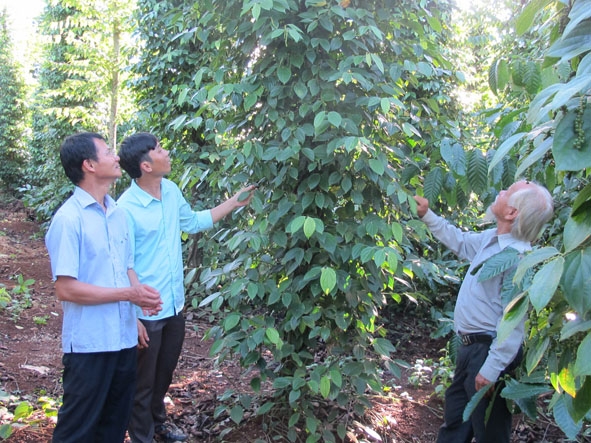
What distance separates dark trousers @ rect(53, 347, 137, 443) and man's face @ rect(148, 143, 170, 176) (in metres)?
0.95

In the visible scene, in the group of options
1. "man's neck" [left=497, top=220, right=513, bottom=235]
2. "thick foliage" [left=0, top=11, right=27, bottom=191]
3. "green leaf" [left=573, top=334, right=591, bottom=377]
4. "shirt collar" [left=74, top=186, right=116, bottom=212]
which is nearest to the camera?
"green leaf" [left=573, top=334, right=591, bottom=377]

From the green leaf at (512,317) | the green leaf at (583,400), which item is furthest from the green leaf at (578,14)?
the green leaf at (583,400)

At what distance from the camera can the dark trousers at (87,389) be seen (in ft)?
7.04

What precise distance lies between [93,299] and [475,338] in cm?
164

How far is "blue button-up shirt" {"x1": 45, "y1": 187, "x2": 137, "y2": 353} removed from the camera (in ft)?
6.87

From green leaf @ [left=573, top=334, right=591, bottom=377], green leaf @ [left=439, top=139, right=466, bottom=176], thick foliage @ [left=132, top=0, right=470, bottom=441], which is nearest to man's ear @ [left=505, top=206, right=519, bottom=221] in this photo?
thick foliage @ [left=132, top=0, right=470, bottom=441]

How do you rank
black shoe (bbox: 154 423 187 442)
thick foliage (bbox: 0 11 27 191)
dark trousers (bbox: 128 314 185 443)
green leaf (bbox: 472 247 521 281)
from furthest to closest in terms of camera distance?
1. thick foliage (bbox: 0 11 27 191)
2. black shoe (bbox: 154 423 187 442)
3. dark trousers (bbox: 128 314 185 443)
4. green leaf (bbox: 472 247 521 281)

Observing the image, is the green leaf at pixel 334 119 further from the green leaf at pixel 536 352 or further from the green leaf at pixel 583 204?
the green leaf at pixel 583 204

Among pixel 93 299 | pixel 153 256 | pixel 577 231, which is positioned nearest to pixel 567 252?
pixel 577 231

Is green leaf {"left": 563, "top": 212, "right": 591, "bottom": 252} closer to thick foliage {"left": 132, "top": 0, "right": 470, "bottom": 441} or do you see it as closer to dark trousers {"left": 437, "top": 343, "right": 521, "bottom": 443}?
thick foliage {"left": 132, "top": 0, "right": 470, "bottom": 441}

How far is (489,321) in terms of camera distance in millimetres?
2316

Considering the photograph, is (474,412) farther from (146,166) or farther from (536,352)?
(146,166)

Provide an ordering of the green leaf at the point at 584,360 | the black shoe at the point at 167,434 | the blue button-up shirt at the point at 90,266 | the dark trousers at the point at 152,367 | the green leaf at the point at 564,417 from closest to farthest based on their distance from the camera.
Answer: the green leaf at the point at 584,360, the green leaf at the point at 564,417, the blue button-up shirt at the point at 90,266, the dark trousers at the point at 152,367, the black shoe at the point at 167,434

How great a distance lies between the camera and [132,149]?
2.76m
